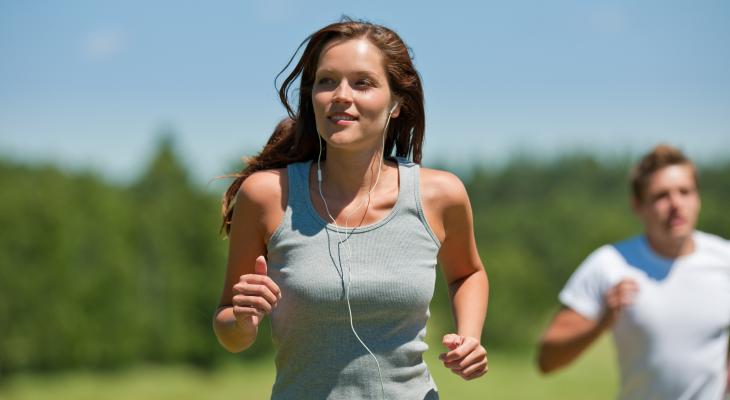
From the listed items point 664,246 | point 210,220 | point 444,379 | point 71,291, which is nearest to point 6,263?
point 71,291

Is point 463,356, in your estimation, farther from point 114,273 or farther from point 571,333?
point 114,273

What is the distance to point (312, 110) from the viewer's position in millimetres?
3170

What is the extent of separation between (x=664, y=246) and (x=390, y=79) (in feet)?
6.22

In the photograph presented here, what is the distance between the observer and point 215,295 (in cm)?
2830

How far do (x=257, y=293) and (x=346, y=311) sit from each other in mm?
313

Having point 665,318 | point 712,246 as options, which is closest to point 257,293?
point 665,318

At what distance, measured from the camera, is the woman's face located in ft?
9.30

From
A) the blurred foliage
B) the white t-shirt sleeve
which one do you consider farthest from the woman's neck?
the blurred foliage

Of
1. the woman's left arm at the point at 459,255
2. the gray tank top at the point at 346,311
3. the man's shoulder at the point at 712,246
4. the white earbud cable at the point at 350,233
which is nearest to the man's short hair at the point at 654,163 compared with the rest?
the man's shoulder at the point at 712,246

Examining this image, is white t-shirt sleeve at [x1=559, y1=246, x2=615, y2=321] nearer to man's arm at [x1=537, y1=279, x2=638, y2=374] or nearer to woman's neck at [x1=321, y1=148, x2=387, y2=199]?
man's arm at [x1=537, y1=279, x2=638, y2=374]

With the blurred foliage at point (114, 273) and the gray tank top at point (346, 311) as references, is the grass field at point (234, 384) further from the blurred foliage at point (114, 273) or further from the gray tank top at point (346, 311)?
the gray tank top at point (346, 311)

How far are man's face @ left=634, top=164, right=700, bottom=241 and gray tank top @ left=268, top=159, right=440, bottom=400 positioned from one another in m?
1.73

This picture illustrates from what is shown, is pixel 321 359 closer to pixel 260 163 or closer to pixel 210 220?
pixel 260 163

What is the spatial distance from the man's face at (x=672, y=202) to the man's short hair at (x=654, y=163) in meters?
0.03
